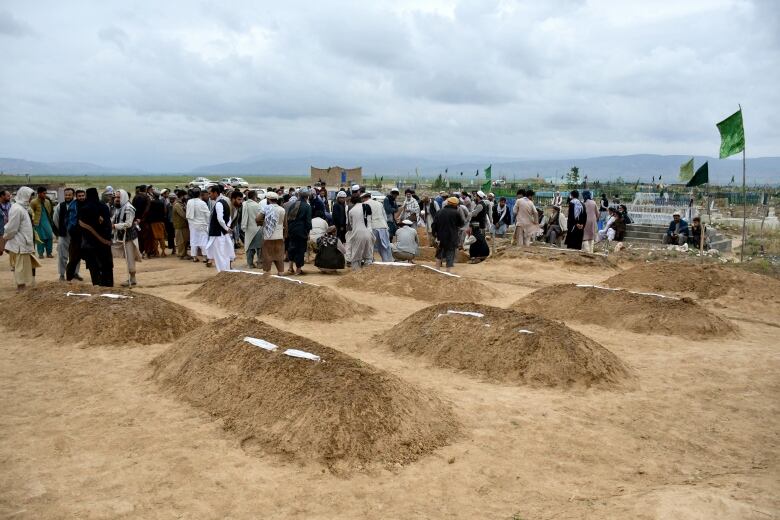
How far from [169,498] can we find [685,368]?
5646 millimetres

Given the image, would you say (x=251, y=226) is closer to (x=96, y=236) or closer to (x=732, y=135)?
(x=96, y=236)

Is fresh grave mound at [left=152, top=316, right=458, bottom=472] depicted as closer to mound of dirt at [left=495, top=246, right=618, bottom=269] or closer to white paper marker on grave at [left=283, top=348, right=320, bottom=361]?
white paper marker on grave at [left=283, top=348, right=320, bottom=361]

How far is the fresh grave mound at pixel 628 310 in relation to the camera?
8984 millimetres

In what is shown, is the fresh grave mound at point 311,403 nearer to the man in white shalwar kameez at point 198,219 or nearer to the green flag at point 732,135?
the man in white shalwar kameez at point 198,219

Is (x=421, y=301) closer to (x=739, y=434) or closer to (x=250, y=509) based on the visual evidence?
(x=739, y=434)

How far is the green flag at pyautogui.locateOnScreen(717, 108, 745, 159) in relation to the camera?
47.4ft

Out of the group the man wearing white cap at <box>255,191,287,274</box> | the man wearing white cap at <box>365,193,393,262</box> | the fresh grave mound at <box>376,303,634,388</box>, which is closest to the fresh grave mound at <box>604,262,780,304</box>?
the man wearing white cap at <box>365,193,393,262</box>

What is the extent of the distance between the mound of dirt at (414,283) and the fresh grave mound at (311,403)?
16.8ft

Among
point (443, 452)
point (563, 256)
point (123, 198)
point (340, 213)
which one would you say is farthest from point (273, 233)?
point (443, 452)

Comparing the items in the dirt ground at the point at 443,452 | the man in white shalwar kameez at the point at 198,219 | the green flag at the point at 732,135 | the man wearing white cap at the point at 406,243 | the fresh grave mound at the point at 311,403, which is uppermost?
the green flag at the point at 732,135

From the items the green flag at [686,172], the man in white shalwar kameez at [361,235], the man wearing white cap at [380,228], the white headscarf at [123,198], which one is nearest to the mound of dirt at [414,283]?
the man in white shalwar kameez at [361,235]

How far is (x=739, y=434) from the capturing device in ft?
18.1

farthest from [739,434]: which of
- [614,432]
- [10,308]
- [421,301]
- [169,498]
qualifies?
[10,308]

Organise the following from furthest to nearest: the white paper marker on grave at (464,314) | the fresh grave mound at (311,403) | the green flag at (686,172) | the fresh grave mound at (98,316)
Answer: the green flag at (686,172), the fresh grave mound at (98,316), the white paper marker on grave at (464,314), the fresh grave mound at (311,403)
